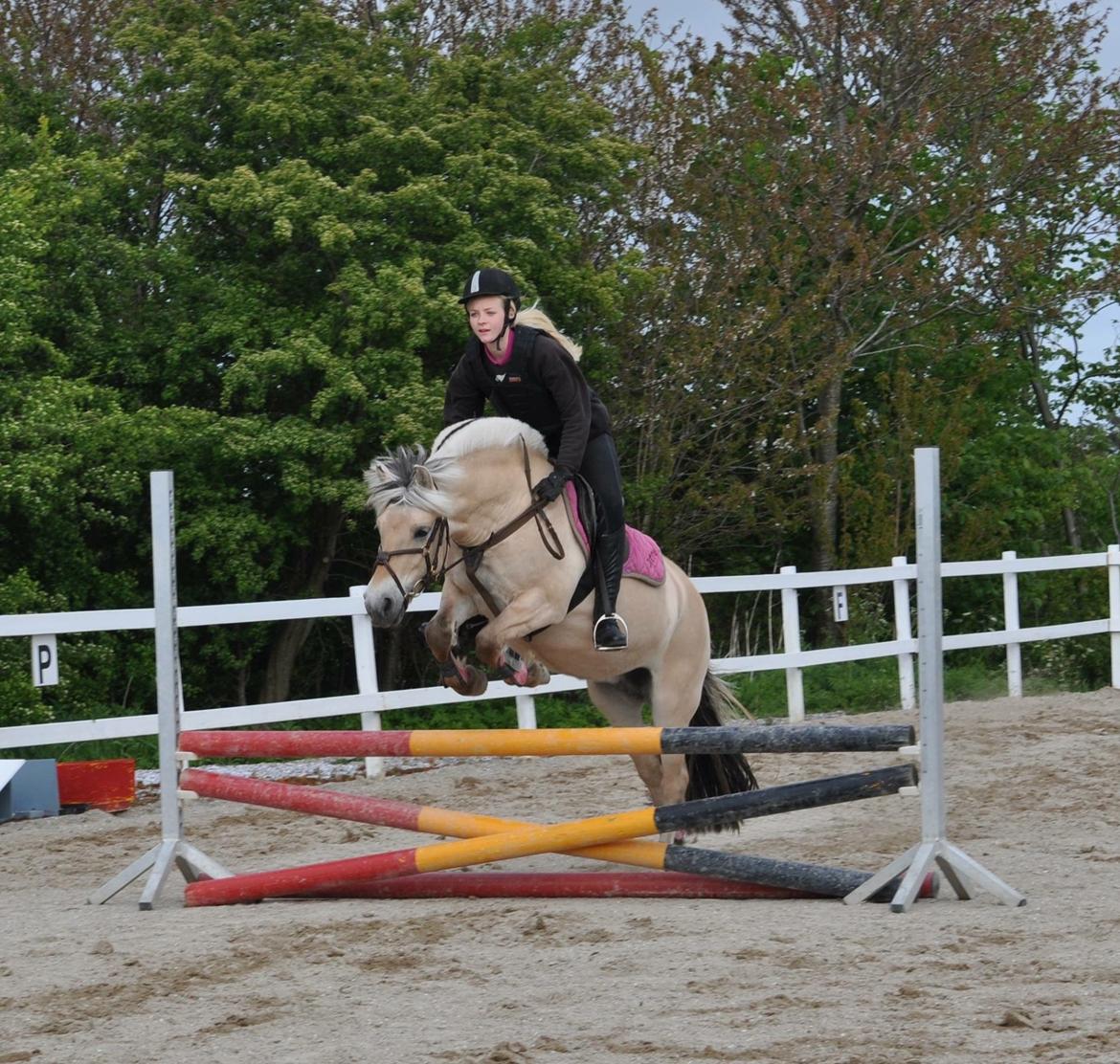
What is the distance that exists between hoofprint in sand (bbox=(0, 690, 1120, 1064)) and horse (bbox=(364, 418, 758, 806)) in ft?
2.58

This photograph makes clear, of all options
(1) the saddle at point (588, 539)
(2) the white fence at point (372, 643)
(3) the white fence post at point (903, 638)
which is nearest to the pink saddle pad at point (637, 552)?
(1) the saddle at point (588, 539)

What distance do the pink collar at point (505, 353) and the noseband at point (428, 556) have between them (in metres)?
0.70

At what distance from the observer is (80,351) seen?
13.6m

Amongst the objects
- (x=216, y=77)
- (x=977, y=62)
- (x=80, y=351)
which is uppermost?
(x=977, y=62)

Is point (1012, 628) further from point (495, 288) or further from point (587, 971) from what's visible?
point (587, 971)

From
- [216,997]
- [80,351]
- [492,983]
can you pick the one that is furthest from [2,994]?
[80,351]

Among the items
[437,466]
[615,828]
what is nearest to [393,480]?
[437,466]

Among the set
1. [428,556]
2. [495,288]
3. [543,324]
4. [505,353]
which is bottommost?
[428,556]

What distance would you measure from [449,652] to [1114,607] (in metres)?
10.6

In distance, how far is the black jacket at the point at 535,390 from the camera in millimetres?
5578

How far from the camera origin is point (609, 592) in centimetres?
569

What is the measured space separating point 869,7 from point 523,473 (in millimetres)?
14141

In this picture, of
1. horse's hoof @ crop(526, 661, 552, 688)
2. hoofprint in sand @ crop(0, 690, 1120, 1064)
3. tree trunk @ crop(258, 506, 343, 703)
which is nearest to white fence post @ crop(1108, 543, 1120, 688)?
tree trunk @ crop(258, 506, 343, 703)

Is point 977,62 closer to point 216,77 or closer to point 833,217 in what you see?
point 833,217
